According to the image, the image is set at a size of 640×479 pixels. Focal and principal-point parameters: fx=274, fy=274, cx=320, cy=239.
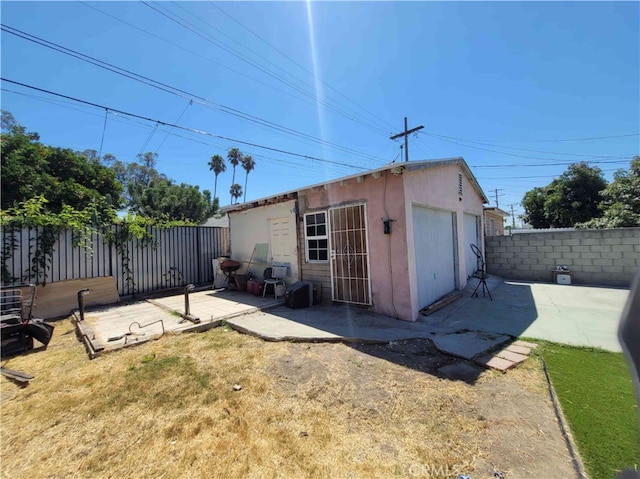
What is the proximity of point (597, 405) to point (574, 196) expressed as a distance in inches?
911

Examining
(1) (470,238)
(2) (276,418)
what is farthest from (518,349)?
(1) (470,238)

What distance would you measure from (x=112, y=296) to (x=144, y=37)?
668cm

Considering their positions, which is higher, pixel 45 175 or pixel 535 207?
pixel 45 175

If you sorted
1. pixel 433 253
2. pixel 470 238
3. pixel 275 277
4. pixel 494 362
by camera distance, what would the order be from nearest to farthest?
pixel 494 362
pixel 433 253
pixel 275 277
pixel 470 238

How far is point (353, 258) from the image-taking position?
21.0ft

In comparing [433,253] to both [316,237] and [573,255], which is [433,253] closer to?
[316,237]

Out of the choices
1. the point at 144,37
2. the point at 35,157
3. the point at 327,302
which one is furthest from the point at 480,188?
the point at 35,157

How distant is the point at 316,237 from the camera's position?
7152 mm

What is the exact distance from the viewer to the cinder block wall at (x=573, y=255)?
851 centimetres

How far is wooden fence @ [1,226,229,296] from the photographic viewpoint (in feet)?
21.2

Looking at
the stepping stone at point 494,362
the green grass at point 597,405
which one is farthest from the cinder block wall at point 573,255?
the stepping stone at point 494,362

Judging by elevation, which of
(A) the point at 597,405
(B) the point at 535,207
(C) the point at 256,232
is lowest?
(A) the point at 597,405

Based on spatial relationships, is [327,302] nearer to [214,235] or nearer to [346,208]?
[346,208]

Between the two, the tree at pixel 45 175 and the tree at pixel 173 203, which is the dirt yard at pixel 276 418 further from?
the tree at pixel 173 203
